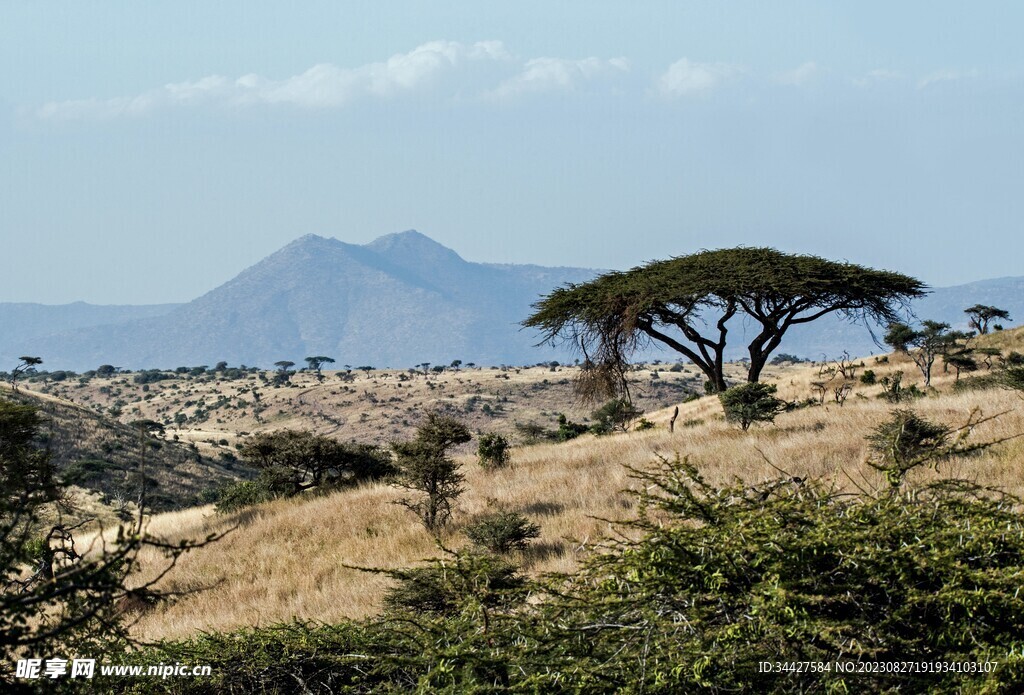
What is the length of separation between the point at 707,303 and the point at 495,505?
60.5 ft

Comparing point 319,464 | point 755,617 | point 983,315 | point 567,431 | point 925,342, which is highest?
point 983,315

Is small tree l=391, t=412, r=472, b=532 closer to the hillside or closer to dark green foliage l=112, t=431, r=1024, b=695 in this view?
dark green foliage l=112, t=431, r=1024, b=695

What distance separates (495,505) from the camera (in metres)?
17.8

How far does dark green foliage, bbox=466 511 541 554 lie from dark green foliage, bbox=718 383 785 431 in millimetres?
9989

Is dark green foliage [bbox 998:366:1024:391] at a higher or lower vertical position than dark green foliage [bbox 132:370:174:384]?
lower

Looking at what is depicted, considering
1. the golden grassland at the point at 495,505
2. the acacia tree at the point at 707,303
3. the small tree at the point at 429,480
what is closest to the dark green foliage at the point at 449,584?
the golden grassland at the point at 495,505

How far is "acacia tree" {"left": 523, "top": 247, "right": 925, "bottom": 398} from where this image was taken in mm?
32875

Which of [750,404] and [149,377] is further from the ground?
[149,377]

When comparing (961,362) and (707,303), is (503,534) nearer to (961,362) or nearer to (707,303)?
(707,303)

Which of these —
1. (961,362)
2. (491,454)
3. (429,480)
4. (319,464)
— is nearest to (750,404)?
(491,454)

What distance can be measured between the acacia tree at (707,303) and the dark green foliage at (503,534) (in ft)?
58.2

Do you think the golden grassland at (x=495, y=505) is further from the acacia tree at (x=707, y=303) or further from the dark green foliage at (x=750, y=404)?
the acacia tree at (x=707, y=303)

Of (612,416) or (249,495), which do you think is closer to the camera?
(249,495)

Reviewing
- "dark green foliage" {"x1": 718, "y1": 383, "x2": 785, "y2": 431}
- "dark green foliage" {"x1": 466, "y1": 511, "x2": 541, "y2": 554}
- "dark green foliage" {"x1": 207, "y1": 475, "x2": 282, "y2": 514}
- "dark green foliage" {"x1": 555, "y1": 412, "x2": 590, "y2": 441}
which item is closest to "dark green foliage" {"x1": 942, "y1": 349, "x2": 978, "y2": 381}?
"dark green foliage" {"x1": 555, "y1": 412, "x2": 590, "y2": 441}
